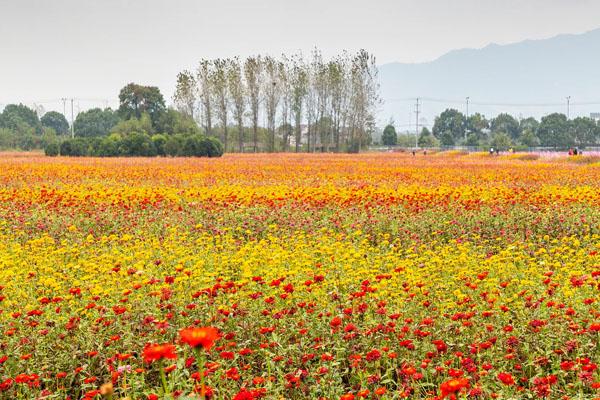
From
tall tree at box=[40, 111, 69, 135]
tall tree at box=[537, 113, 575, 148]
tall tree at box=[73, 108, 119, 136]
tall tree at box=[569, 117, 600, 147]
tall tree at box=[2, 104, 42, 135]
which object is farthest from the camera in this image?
tall tree at box=[40, 111, 69, 135]

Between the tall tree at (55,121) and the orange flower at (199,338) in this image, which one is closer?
the orange flower at (199,338)

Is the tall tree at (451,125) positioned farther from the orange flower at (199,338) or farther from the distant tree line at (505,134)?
the orange flower at (199,338)

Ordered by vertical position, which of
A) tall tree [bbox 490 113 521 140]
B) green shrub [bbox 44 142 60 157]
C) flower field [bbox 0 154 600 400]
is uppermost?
tall tree [bbox 490 113 521 140]

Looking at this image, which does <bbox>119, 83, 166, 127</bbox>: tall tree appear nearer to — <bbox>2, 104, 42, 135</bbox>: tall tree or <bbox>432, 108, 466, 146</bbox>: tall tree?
<bbox>2, 104, 42, 135</bbox>: tall tree

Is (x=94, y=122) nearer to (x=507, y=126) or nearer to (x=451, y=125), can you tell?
(x=451, y=125)

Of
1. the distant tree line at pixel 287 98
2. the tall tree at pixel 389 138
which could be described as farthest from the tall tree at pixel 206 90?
the tall tree at pixel 389 138

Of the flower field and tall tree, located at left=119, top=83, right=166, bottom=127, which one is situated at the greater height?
tall tree, located at left=119, top=83, right=166, bottom=127

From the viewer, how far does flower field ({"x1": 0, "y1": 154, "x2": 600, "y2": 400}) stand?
3.76 metres

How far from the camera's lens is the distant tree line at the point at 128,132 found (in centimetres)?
3994

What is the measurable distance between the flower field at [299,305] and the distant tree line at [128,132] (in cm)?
2851

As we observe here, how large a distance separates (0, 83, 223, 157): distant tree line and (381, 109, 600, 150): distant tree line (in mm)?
40456

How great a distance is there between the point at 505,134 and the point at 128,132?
212ft

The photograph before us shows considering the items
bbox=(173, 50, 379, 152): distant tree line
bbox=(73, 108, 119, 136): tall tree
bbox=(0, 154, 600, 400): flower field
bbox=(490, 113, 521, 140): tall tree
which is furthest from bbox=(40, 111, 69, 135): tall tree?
bbox=(0, 154, 600, 400): flower field

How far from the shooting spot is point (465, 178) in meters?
18.5
